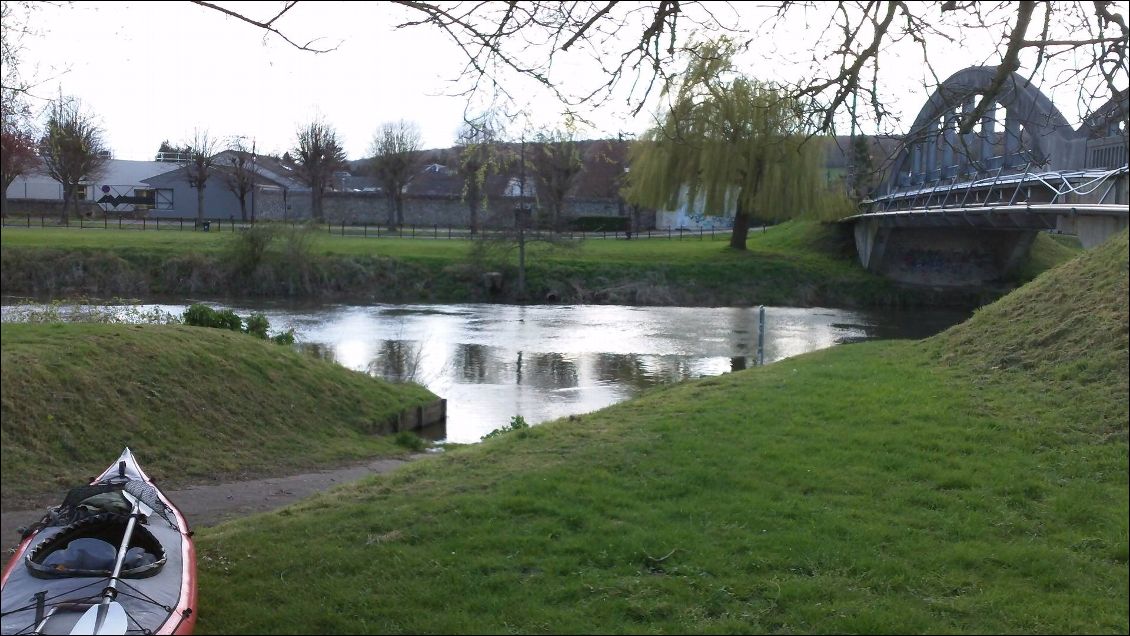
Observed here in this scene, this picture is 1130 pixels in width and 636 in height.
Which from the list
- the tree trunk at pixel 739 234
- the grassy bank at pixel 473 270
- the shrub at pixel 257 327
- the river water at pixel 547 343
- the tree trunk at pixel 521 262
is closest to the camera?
the shrub at pixel 257 327

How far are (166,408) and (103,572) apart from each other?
282 inches

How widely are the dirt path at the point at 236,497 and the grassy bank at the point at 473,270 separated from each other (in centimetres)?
2305

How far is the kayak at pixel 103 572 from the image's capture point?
218 inches

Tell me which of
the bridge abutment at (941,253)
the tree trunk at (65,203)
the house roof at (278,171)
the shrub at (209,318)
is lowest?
the shrub at (209,318)

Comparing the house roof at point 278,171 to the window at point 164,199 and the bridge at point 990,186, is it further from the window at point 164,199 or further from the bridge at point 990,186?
the bridge at point 990,186

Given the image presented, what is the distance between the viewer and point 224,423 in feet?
43.0

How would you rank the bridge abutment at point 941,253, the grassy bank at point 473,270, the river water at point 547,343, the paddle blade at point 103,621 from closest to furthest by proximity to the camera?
1. the paddle blade at point 103,621
2. the river water at point 547,343
3. the bridge abutment at point 941,253
4. the grassy bank at point 473,270

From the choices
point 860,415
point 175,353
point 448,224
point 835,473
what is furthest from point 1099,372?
point 448,224

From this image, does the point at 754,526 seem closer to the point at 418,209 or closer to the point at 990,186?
the point at 990,186

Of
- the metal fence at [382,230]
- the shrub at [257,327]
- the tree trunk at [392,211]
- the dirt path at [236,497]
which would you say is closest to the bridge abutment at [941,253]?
the metal fence at [382,230]

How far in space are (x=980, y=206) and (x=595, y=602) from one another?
20.0 m

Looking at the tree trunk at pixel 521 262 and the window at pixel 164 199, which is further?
the tree trunk at pixel 521 262

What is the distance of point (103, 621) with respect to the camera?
545 cm

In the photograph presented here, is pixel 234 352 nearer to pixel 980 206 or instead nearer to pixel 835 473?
pixel 835 473
